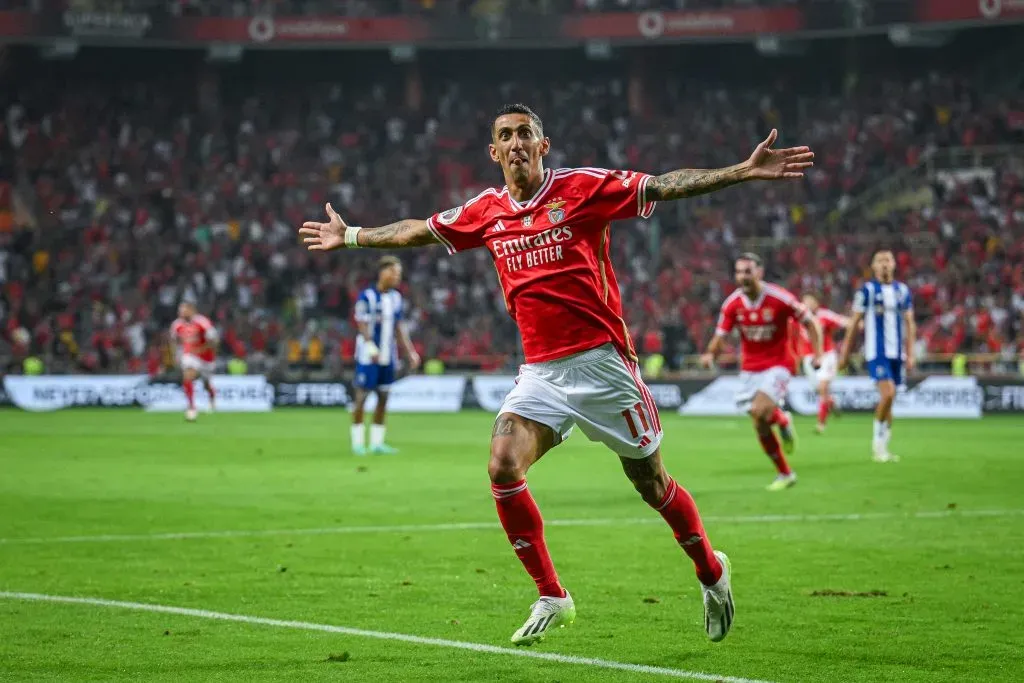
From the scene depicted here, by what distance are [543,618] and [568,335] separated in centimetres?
146

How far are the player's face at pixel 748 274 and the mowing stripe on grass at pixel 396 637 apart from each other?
8.84 metres

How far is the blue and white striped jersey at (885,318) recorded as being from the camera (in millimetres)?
18422

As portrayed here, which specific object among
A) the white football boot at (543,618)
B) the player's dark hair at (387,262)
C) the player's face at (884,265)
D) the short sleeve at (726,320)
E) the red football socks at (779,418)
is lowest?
the red football socks at (779,418)

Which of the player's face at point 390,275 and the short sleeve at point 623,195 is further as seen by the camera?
the player's face at point 390,275

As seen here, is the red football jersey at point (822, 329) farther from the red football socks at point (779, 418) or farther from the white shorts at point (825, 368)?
the red football socks at point (779, 418)

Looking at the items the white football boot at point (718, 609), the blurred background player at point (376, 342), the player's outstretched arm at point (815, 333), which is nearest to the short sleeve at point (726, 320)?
the player's outstretched arm at point (815, 333)

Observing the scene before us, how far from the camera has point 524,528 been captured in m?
6.91

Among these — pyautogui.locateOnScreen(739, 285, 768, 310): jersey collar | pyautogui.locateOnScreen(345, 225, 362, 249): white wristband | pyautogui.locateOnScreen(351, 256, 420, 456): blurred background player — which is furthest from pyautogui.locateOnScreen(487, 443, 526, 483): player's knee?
pyautogui.locateOnScreen(351, 256, 420, 456): blurred background player

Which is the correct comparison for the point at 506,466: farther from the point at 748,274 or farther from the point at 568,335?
the point at 748,274

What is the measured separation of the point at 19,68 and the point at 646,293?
22.0 m

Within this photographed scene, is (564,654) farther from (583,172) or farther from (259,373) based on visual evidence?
(259,373)

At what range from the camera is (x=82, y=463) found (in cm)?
1844

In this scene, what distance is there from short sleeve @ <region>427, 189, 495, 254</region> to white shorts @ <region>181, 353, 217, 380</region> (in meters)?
22.6

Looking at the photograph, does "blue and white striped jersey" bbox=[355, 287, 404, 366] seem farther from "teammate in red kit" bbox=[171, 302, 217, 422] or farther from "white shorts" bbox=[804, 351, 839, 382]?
"teammate in red kit" bbox=[171, 302, 217, 422]
